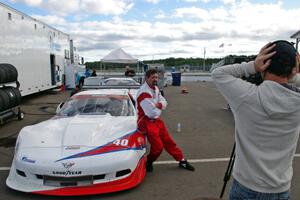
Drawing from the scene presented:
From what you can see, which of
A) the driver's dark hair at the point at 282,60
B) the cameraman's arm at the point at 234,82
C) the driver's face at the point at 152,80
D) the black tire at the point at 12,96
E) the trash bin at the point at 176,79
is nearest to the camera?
the driver's dark hair at the point at 282,60

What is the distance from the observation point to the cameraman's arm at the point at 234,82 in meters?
1.93

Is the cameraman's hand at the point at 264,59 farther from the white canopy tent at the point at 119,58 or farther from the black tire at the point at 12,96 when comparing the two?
the white canopy tent at the point at 119,58

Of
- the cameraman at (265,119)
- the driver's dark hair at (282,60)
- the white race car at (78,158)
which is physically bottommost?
the white race car at (78,158)

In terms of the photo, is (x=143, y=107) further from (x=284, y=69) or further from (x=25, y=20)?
(x=25, y=20)

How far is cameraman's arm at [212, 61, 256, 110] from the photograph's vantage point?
1932 millimetres

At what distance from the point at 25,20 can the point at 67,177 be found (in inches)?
500

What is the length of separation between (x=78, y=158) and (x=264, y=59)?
11.3ft

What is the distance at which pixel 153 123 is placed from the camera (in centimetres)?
566

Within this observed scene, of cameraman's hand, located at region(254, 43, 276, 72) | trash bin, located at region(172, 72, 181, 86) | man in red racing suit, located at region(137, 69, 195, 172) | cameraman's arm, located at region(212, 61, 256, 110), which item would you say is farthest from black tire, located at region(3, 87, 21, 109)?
trash bin, located at region(172, 72, 181, 86)

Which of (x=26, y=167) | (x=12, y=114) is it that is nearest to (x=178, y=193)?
(x=26, y=167)

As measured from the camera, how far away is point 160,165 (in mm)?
6133

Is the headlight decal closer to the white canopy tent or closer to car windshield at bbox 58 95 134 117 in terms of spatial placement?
car windshield at bbox 58 95 134 117

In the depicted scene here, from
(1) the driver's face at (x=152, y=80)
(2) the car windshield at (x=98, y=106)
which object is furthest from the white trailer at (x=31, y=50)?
(1) the driver's face at (x=152, y=80)

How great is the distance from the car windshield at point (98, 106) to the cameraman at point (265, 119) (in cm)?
469
